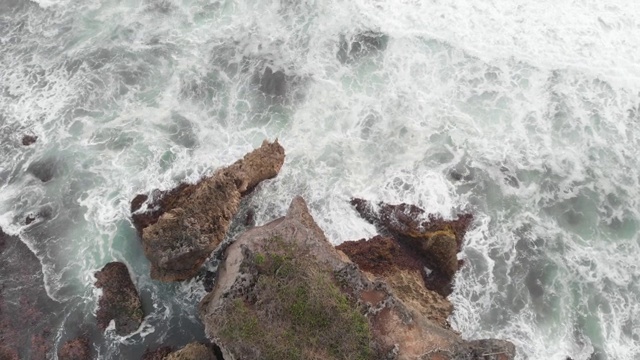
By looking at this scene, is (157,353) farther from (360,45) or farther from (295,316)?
(360,45)

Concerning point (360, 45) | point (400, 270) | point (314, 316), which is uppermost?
point (360, 45)

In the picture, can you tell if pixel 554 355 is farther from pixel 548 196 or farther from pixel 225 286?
pixel 225 286

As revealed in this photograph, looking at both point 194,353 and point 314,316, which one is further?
point 194,353

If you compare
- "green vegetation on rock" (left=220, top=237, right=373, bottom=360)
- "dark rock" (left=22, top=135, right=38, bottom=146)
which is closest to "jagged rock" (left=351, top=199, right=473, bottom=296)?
"green vegetation on rock" (left=220, top=237, right=373, bottom=360)

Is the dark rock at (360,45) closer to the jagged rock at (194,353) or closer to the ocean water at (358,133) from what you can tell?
the ocean water at (358,133)

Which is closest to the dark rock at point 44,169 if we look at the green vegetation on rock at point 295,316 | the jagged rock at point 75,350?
the jagged rock at point 75,350

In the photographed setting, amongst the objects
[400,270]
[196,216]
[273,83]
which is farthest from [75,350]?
[273,83]

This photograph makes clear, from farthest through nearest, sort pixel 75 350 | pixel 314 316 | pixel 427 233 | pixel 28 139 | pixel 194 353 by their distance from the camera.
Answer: pixel 28 139 → pixel 427 233 → pixel 75 350 → pixel 194 353 → pixel 314 316
